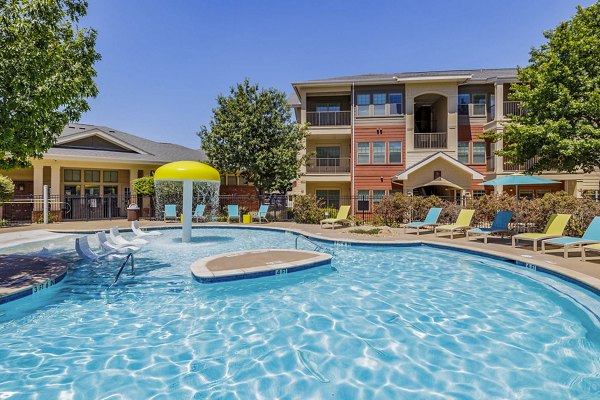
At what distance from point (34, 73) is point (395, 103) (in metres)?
22.3

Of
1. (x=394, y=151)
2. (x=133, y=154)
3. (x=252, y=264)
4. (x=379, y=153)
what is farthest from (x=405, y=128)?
(x=133, y=154)

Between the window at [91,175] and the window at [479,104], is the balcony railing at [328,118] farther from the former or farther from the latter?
the window at [91,175]

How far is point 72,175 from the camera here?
23984mm

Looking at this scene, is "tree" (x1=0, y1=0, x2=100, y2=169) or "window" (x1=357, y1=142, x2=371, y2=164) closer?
"tree" (x1=0, y1=0, x2=100, y2=169)

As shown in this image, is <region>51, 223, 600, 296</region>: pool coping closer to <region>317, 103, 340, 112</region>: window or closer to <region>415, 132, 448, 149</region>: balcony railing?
<region>317, 103, 340, 112</region>: window

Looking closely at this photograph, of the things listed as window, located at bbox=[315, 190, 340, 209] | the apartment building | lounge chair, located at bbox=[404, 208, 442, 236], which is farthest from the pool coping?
window, located at bbox=[315, 190, 340, 209]

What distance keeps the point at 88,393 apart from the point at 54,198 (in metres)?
21.6

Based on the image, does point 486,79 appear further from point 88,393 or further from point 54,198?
point 54,198

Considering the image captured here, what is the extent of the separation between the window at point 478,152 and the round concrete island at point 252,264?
64.4 ft

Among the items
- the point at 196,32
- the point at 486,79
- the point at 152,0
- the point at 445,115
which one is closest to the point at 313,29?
the point at 196,32

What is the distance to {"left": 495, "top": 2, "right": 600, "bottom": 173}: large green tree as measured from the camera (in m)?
13.2

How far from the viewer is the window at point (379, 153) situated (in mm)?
24188

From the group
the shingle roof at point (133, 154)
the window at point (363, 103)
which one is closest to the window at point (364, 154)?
the window at point (363, 103)

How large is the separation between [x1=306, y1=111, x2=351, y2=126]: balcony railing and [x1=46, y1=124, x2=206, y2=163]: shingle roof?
9.58 metres
